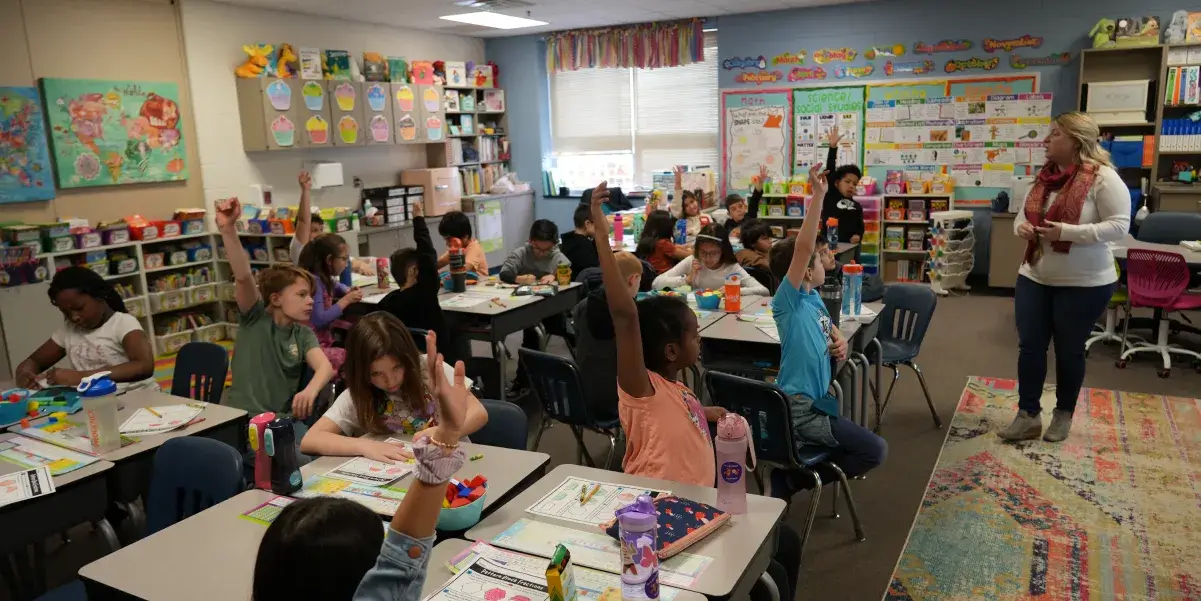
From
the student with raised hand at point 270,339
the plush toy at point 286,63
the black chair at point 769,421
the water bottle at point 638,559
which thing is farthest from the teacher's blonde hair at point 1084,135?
the plush toy at point 286,63

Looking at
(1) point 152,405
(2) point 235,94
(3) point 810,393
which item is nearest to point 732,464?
(3) point 810,393

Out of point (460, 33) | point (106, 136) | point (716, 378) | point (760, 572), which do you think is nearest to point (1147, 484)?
point (716, 378)

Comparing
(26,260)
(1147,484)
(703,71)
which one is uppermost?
(703,71)

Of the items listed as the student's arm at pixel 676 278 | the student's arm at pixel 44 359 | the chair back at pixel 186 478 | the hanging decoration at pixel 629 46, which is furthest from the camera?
the hanging decoration at pixel 629 46

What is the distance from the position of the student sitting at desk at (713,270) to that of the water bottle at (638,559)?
3.28 m

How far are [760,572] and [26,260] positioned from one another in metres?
5.71

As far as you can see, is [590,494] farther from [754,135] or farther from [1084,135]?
[754,135]

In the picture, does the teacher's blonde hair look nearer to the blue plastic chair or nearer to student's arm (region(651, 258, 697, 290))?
the blue plastic chair

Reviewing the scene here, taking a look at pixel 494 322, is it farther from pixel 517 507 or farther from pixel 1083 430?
pixel 1083 430

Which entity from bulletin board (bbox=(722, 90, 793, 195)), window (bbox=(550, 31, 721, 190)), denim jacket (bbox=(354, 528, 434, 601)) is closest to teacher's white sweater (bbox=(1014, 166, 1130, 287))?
denim jacket (bbox=(354, 528, 434, 601))

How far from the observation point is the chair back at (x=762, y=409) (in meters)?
2.87

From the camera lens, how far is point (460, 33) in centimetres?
974

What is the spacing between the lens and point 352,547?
1.26 metres

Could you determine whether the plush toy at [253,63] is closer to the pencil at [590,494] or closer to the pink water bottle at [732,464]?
the pencil at [590,494]
